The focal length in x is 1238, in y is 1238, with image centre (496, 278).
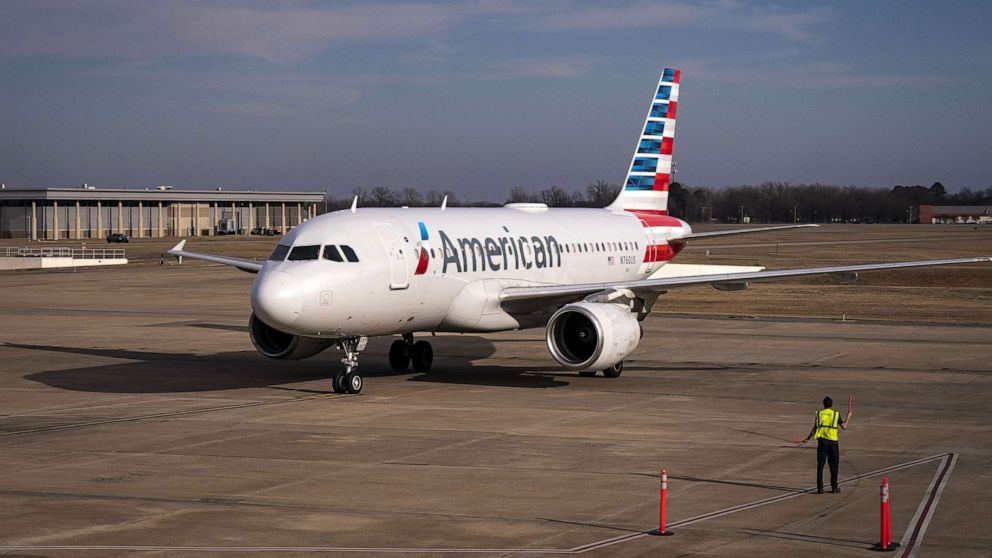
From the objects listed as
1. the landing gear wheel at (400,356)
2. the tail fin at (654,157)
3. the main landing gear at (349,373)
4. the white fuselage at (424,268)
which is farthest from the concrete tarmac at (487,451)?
the tail fin at (654,157)

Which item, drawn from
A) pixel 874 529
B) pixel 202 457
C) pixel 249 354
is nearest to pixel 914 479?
pixel 874 529

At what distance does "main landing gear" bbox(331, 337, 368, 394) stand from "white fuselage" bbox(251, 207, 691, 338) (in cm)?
53

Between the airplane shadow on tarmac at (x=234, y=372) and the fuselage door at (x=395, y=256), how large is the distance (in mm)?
3225

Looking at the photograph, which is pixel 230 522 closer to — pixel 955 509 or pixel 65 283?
pixel 955 509

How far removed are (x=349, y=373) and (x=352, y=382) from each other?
8.2 inches

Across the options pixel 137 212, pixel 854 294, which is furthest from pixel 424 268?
pixel 137 212

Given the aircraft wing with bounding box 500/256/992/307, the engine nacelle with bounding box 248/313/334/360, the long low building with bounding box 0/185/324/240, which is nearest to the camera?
the engine nacelle with bounding box 248/313/334/360

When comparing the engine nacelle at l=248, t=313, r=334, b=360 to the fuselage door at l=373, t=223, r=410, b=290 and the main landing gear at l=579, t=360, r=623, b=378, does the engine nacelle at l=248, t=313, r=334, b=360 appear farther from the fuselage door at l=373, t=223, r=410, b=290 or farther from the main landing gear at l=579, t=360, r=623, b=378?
the main landing gear at l=579, t=360, r=623, b=378

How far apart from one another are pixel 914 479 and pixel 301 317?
12517mm

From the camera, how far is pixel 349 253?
26.6 meters

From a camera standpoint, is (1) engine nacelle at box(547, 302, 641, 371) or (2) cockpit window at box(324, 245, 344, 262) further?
(1) engine nacelle at box(547, 302, 641, 371)

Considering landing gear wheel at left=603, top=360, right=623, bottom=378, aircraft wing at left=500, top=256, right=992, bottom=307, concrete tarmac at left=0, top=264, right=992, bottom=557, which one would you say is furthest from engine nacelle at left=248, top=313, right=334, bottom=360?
landing gear wheel at left=603, top=360, right=623, bottom=378

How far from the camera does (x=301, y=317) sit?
2519 centimetres

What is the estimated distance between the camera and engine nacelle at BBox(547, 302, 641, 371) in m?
28.0
